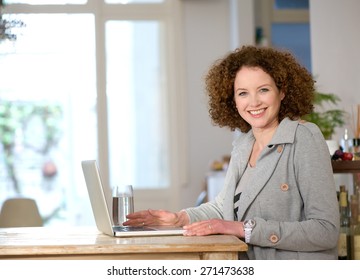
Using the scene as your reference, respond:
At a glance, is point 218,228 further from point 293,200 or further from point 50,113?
point 50,113

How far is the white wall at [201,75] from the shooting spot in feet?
30.6

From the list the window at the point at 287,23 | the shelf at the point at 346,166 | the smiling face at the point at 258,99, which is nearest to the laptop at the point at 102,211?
the smiling face at the point at 258,99

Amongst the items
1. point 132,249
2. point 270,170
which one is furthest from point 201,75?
point 132,249

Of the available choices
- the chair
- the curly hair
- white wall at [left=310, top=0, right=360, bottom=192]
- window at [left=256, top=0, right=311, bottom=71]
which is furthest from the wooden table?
window at [left=256, top=0, right=311, bottom=71]

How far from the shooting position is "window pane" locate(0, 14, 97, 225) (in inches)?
371

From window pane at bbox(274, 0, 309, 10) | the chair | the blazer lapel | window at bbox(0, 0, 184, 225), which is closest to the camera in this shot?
the blazer lapel

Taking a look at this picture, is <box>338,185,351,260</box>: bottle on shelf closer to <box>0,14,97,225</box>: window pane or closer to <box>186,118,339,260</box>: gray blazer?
<box>186,118,339,260</box>: gray blazer

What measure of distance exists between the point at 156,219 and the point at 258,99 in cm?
60

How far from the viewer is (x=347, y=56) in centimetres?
589

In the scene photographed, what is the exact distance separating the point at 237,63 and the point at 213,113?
0.90 feet

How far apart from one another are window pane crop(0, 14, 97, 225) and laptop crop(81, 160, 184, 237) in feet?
21.9
